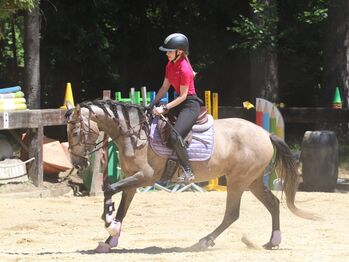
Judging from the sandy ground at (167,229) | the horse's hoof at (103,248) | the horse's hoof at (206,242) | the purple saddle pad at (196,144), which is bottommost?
the sandy ground at (167,229)

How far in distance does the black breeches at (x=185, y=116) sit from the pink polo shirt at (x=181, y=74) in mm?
129

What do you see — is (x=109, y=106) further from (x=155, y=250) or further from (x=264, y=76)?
(x=264, y=76)

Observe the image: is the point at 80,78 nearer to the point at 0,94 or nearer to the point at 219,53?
the point at 219,53

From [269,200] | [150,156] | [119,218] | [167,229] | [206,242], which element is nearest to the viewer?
[119,218]

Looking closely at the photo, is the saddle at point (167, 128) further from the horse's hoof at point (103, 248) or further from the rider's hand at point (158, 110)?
the horse's hoof at point (103, 248)

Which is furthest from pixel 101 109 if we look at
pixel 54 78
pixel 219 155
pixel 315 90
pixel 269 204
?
pixel 315 90

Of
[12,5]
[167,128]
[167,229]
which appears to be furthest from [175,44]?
[12,5]

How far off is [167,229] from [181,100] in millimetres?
2566

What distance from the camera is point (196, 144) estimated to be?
7.82m

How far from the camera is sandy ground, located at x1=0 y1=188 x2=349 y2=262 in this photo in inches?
284

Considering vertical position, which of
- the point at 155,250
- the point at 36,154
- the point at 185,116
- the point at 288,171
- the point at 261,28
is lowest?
the point at 155,250

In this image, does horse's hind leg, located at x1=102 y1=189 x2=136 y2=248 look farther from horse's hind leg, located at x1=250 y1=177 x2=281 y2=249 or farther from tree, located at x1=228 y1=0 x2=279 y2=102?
tree, located at x1=228 y1=0 x2=279 y2=102

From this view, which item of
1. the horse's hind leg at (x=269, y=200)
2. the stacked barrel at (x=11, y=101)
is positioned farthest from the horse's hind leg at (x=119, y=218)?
the stacked barrel at (x=11, y=101)

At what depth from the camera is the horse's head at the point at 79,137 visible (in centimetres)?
726
